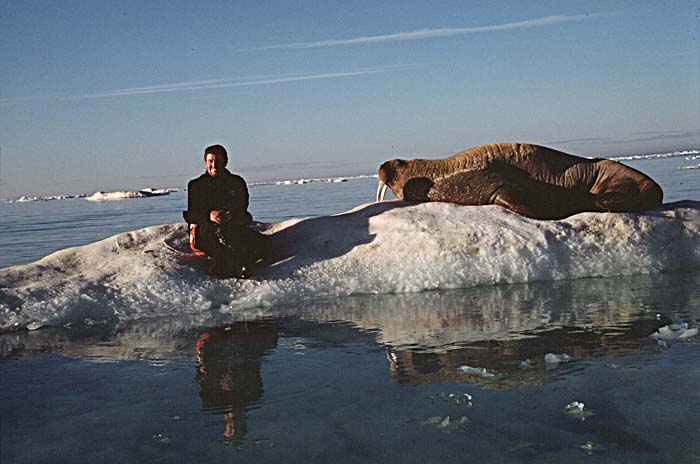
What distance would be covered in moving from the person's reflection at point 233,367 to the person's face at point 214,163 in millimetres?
2417

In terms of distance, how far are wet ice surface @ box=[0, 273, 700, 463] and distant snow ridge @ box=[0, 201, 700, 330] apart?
0.60m

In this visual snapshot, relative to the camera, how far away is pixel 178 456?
12.3 feet

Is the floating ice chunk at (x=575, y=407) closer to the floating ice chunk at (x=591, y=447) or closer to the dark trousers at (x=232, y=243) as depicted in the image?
the floating ice chunk at (x=591, y=447)

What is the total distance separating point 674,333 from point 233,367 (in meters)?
3.34

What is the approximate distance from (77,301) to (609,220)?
6329 millimetres

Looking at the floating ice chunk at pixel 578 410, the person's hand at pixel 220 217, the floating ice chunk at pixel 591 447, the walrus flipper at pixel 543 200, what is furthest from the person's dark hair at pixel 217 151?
the floating ice chunk at pixel 591 447

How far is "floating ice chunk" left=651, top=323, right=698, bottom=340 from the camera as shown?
18.0ft

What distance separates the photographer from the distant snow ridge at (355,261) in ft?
26.0

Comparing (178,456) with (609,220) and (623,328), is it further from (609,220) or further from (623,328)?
(609,220)

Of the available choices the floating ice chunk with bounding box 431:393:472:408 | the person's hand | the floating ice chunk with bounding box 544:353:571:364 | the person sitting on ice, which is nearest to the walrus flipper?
the person sitting on ice

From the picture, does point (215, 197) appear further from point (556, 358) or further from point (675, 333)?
point (675, 333)

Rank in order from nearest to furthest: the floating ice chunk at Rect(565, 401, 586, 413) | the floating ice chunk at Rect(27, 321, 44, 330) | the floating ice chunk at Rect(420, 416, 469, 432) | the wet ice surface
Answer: the wet ice surface → the floating ice chunk at Rect(420, 416, 469, 432) → the floating ice chunk at Rect(565, 401, 586, 413) → the floating ice chunk at Rect(27, 321, 44, 330)

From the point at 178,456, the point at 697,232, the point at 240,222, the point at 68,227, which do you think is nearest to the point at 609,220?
the point at 697,232

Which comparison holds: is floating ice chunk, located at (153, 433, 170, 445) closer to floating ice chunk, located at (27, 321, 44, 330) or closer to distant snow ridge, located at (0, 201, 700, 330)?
distant snow ridge, located at (0, 201, 700, 330)
